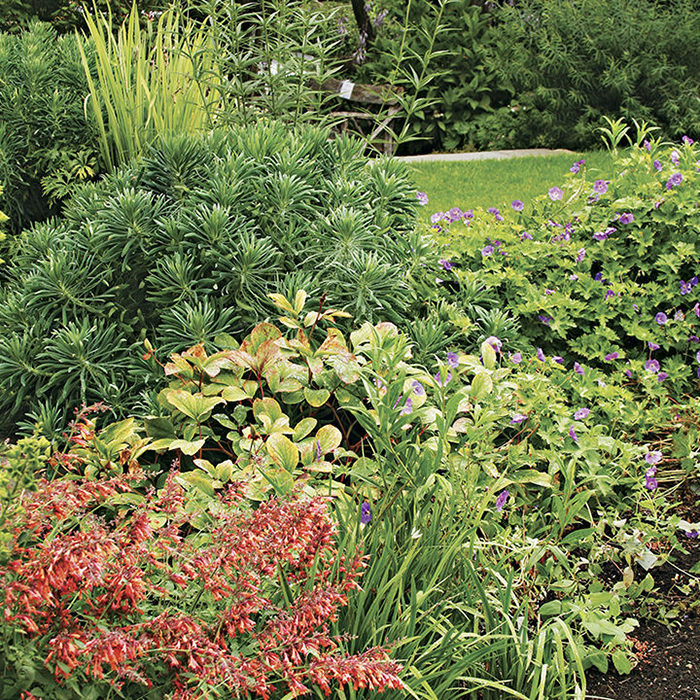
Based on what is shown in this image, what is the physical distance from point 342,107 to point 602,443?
23.7ft

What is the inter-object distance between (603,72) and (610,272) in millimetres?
5673

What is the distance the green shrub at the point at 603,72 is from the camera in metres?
8.44

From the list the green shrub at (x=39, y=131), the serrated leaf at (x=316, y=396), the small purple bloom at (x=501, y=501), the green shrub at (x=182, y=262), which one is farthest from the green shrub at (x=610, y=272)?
the green shrub at (x=39, y=131)

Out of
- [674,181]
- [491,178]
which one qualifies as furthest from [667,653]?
[491,178]

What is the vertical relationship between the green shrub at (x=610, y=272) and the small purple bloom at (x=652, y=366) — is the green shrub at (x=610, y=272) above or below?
above

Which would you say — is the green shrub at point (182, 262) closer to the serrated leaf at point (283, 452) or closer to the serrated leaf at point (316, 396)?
the serrated leaf at point (316, 396)

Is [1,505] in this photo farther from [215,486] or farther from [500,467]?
[500,467]

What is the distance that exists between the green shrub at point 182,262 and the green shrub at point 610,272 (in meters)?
0.71

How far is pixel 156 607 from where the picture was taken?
5.66 ft

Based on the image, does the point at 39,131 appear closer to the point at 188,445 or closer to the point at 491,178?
the point at 188,445

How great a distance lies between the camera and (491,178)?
22.2ft

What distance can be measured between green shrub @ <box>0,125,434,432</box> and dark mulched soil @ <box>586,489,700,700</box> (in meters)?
1.33

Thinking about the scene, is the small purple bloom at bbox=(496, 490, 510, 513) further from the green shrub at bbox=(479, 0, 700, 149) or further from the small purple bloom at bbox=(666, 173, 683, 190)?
the green shrub at bbox=(479, 0, 700, 149)

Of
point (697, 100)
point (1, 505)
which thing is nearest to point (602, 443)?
point (1, 505)
